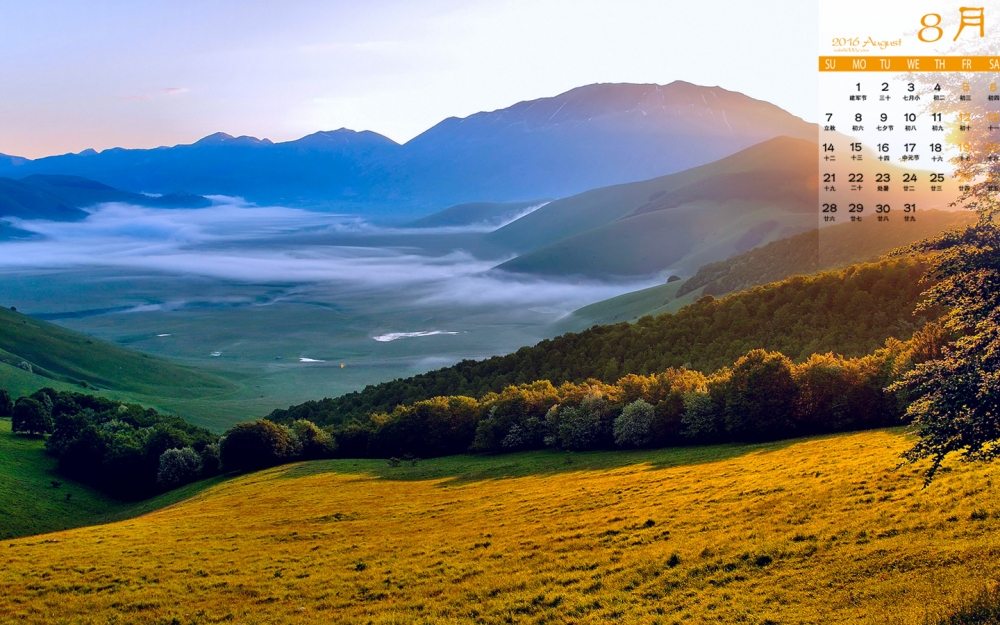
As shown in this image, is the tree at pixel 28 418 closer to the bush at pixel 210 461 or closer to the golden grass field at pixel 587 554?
the bush at pixel 210 461

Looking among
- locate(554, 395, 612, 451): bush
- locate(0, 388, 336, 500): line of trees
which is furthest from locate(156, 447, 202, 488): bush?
locate(554, 395, 612, 451): bush

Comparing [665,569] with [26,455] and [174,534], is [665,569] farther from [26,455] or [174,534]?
[26,455]

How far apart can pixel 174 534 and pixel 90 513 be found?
37.7m

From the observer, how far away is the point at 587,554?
27625mm

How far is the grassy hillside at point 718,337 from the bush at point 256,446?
1952 centimetres

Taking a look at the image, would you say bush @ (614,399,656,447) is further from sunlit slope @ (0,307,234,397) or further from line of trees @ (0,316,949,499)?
sunlit slope @ (0,307,234,397)

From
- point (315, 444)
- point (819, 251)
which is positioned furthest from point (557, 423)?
point (819, 251)

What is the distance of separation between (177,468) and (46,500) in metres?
12.2

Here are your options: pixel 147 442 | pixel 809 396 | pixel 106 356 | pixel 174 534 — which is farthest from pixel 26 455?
pixel 106 356

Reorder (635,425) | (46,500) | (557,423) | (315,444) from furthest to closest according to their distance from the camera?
(315,444), (46,500), (557,423), (635,425)

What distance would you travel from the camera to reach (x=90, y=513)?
71.4m

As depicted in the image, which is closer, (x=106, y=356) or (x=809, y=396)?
(x=809, y=396)

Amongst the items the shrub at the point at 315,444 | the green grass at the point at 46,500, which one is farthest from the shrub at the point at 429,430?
the green grass at the point at 46,500

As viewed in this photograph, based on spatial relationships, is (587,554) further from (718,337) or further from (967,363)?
(718,337)
